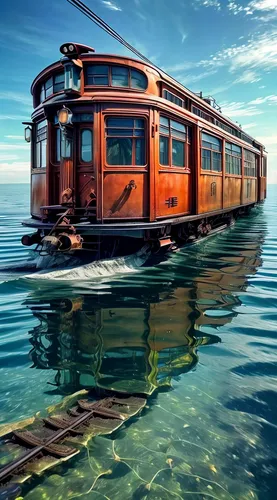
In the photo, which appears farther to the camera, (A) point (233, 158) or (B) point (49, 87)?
(A) point (233, 158)

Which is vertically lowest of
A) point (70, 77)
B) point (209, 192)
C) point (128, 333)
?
point (128, 333)

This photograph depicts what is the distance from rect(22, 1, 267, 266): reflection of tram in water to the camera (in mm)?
8203

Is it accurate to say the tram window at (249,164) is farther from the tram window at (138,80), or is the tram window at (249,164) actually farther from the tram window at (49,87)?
the tram window at (49,87)

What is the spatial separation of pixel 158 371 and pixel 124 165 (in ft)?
17.0

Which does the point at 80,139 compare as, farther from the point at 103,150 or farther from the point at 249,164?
the point at 249,164

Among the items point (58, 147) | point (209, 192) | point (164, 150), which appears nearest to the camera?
point (58, 147)

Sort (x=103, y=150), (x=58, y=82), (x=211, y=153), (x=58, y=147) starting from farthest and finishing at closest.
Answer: (x=211, y=153) < (x=58, y=147) < (x=58, y=82) < (x=103, y=150)

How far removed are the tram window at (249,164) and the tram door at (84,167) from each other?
13272 mm

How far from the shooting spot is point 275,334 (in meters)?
5.42

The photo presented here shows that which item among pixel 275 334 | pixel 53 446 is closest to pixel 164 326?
pixel 275 334

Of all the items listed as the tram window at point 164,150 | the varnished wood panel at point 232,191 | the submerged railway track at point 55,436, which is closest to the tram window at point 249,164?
the varnished wood panel at point 232,191

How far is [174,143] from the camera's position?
32.7ft

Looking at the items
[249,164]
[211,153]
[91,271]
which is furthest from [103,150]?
[249,164]

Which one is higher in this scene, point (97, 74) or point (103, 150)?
point (97, 74)
